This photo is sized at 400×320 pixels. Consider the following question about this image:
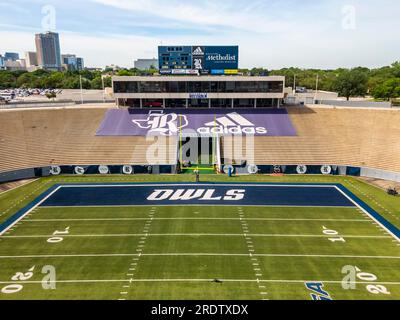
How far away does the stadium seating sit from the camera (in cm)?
3844

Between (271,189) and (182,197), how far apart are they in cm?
882

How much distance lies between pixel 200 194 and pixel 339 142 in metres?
21.7

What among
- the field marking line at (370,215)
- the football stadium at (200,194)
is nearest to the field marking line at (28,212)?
the football stadium at (200,194)

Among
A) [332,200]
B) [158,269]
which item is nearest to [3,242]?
[158,269]

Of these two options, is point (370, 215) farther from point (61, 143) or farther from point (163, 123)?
point (61, 143)

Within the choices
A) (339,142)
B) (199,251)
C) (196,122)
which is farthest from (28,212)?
(339,142)

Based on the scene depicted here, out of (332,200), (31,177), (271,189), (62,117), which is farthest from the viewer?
(62,117)

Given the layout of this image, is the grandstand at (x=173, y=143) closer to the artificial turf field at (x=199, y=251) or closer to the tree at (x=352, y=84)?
the artificial turf field at (x=199, y=251)

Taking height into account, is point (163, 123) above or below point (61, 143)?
above

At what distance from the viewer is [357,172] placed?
3653 centimetres

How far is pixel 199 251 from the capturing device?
795 inches

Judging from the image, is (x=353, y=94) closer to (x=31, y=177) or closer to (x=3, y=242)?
(x=31, y=177)
